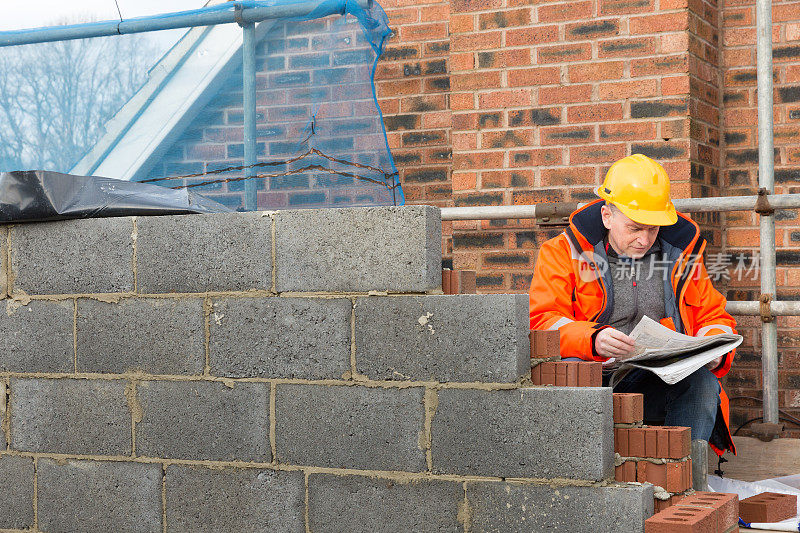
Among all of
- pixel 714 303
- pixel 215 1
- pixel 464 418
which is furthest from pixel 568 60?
pixel 464 418

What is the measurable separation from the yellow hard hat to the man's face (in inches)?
2.0

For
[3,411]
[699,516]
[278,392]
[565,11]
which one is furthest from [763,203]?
[3,411]

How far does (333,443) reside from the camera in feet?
12.0

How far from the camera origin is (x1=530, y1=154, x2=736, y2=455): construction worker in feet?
14.7

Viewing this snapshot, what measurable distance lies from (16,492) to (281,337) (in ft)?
4.88

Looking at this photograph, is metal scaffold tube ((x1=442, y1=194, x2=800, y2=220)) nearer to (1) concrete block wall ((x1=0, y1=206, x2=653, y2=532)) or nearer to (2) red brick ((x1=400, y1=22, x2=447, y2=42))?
(2) red brick ((x1=400, y1=22, x2=447, y2=42))

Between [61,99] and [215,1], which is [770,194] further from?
[61,99]

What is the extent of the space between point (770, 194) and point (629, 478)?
2137 mm

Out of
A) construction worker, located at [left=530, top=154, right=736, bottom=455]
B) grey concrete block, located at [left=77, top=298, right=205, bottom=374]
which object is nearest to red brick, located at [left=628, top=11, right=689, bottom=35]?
construction worker, located at [left=530, top=154, right=736, bottom=455]

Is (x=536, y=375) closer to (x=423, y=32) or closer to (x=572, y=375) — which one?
(x=572, y=375)

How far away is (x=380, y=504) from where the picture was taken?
3584 mm

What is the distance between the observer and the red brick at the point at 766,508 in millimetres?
4012

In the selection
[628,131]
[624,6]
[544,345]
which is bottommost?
[544,345]

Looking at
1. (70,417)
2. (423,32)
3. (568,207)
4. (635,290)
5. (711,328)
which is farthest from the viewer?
(423,32)
